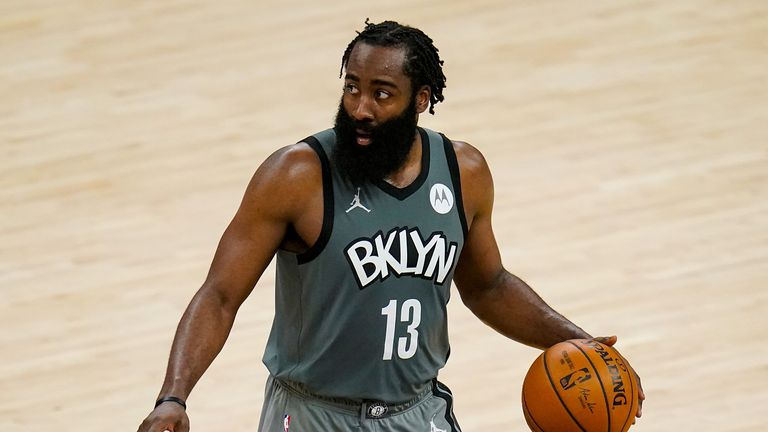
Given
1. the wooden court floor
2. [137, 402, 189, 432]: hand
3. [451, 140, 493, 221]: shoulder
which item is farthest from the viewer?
the wooden court floor

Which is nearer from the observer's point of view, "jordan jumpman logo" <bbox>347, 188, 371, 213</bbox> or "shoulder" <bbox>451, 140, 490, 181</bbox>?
"jordan jumpman logo" <bbox>347, 188, 371, 213</bbox>

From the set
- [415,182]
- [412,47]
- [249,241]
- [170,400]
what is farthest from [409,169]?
[170,400]

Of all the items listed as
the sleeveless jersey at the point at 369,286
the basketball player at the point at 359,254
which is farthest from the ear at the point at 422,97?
the sleeveless jersey at the point at 369,286

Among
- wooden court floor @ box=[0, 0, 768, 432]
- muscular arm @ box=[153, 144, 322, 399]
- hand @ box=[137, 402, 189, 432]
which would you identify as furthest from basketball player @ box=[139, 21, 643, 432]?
wooden court floor @ box=[0, 0, 768, 432]

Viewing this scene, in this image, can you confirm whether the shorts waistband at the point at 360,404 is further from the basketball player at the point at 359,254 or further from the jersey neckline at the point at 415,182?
the jersey neckline at the point at 415,182

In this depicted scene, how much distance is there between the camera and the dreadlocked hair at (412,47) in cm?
352

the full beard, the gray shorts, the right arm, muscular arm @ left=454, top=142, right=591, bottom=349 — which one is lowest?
the gray shorts

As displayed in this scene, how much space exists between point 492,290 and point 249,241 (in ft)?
2.63

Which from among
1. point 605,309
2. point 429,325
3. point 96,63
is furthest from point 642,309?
point 96,63

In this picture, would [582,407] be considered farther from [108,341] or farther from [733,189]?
[733,189]

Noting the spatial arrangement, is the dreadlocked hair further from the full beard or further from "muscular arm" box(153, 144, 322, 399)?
"muscular arm" box(153, 144, 322, 399)

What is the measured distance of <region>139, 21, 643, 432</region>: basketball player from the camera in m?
3.47

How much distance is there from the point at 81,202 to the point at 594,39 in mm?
3259

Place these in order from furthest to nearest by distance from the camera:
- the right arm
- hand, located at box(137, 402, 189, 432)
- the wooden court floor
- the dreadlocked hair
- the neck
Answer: the wooden court floor
the neck
the dreadlocked hair
the right arm
hand, located at box(137, 402, 189, 432)
